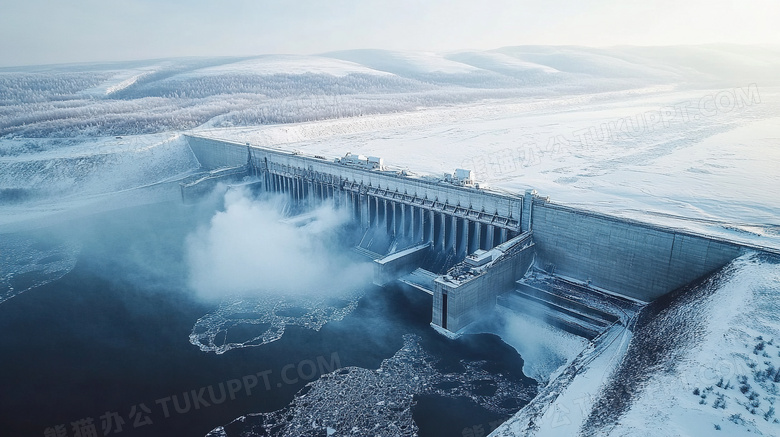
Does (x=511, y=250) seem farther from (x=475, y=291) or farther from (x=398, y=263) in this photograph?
(x=398, y=263)

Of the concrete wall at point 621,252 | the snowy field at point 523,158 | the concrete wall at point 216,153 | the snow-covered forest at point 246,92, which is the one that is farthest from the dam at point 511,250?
the snow-covered forest at point 246,92

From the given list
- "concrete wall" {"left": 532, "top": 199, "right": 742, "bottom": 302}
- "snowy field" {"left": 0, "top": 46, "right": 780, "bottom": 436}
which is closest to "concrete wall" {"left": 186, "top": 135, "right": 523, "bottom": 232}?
"concrete wall" {"left": 532, "top": 199, "right": 742, "bottom": 302}

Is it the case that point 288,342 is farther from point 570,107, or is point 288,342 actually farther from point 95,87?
point 95,87

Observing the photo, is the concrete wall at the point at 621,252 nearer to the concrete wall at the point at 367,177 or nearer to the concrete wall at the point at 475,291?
the concrete wall at the point at 475,291

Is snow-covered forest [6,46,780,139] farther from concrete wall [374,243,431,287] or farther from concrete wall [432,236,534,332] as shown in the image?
concrete wall [432,236,534,332]

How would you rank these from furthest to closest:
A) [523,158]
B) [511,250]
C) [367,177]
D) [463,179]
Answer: [523,158] → [367,177] → [463,179] → [511,250]

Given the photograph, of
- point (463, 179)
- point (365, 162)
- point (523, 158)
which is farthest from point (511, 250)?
point (523, 158)
